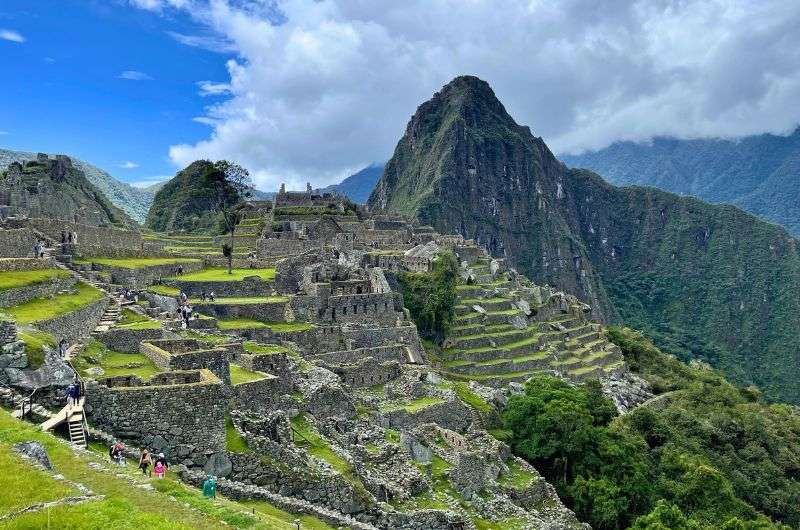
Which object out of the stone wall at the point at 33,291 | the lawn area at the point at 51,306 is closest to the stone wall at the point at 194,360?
the lawn area at the point at 51,306


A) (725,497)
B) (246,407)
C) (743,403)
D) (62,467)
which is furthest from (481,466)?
(743,403)

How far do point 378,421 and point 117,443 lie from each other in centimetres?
1245

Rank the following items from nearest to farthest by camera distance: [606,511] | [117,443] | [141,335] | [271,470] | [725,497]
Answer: [117,443]
[271,470]
[141,335]
[606,511]
[725,497]

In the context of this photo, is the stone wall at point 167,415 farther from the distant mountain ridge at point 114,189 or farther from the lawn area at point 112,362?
the distant mountain ridge at point 114,189

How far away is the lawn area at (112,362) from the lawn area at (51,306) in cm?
158

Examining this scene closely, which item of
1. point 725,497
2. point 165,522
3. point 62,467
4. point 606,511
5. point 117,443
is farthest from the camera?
point 725,497

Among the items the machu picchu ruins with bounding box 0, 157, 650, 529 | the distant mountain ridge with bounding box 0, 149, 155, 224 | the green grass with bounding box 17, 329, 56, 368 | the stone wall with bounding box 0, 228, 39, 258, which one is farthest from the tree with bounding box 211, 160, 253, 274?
the distant mountain ridge with bounding box 0, 149, 155, 224

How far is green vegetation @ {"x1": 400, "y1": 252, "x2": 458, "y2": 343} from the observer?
4234 cm

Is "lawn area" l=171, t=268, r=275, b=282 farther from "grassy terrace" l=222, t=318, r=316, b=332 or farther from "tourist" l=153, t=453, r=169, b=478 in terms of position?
"tourist" l=153, t=453, r=169, b=478

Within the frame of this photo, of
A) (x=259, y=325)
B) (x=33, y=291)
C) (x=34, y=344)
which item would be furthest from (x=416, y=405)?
(x=34, y=344)

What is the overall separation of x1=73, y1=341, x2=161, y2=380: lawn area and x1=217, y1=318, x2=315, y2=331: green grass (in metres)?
9.68

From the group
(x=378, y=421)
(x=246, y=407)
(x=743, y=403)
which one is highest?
(x=246, y=407)

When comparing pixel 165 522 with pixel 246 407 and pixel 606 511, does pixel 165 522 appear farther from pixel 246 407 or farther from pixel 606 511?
pixel 606 511

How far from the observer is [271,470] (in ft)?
45.6
